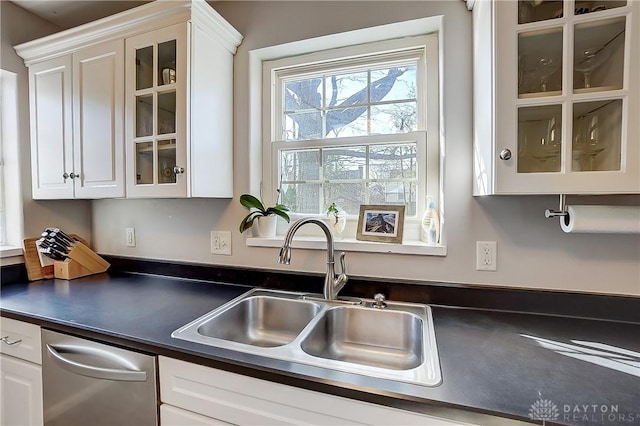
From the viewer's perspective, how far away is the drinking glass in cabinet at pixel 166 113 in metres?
1.33

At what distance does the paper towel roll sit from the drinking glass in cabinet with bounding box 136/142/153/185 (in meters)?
1.67

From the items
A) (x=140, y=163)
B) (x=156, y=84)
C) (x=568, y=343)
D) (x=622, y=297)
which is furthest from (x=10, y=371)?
(x=622, y=297)

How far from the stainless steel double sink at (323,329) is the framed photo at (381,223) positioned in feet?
0.93

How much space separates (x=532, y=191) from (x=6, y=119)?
254 centimetres

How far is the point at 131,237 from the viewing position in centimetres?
181

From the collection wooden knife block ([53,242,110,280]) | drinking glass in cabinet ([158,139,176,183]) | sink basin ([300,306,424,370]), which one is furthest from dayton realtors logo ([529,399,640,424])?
wooden knife block ([53,242,110,280])

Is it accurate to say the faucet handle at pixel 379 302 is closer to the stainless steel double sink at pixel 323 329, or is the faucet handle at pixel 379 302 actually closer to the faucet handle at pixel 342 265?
the stainless steel double sink at pixel 323 329

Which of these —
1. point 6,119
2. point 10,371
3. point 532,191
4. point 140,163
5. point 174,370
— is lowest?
point 10,371

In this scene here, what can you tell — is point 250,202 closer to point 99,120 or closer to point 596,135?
point 99,120

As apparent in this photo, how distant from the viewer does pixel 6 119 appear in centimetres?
167

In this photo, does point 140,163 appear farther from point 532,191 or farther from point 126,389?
point 532,191

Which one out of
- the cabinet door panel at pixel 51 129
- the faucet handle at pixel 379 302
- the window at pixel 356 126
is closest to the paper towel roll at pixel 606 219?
the window at pixel 356 126

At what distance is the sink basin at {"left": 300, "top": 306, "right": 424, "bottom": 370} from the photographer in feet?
3.60

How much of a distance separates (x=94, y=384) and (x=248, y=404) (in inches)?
22.7
